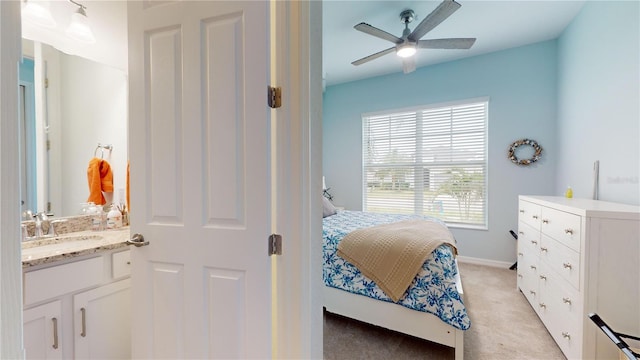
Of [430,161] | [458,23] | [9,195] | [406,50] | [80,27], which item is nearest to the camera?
[9,195]

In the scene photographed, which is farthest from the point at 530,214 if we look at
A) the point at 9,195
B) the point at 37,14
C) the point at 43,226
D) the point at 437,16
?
the point at 37,14

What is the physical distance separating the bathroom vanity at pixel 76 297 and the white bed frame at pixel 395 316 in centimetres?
141

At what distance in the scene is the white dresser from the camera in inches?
55.5

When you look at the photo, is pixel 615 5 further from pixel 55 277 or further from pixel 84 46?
pixel 55 277

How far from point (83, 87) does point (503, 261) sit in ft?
15.5

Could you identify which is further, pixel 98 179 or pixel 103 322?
pixel 98 179

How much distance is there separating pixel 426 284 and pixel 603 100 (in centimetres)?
223

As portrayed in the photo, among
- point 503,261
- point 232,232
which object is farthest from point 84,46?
point 503,261

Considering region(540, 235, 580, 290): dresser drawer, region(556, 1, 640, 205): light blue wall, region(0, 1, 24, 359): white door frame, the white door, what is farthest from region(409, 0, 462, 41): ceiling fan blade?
region(0, 1, 24, 359): white door frame

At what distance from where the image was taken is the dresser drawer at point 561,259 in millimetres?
1579

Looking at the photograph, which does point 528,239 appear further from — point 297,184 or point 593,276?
point 297,184

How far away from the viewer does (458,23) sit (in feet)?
9.30

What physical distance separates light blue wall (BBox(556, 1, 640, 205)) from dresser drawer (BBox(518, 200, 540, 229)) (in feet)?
1.71

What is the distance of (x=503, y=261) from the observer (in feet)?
11.6
